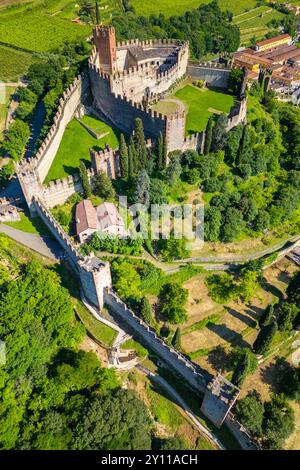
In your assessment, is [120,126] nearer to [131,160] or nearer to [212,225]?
[131,160]

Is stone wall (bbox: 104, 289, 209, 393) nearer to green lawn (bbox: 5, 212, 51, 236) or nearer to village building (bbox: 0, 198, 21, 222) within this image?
green lawn (bbox: 5, 212, 51, 236)

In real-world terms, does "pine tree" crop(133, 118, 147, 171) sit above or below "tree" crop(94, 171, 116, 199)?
above

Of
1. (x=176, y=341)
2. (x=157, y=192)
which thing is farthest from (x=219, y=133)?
(x=176, y=341)

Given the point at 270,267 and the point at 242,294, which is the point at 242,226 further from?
the point at 242,294

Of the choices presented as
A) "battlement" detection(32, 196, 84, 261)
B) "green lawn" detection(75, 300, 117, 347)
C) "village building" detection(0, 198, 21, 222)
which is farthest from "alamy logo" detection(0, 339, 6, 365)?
"village building" detection(0, 198, 21, 222)

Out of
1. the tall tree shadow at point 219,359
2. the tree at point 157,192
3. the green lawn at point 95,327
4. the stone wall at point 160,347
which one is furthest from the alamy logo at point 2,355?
the tree at point 157,192

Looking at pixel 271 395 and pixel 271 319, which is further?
pixel 271 319
